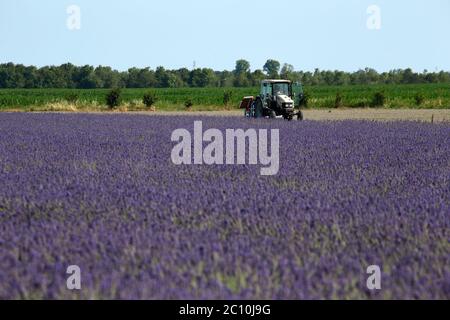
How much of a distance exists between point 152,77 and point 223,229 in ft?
286

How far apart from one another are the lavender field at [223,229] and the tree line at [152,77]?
3017 inches

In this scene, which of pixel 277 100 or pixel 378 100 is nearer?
pixel 277 100

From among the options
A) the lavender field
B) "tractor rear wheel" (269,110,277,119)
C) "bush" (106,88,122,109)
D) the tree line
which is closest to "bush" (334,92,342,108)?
"bush" (106,88,122,109)

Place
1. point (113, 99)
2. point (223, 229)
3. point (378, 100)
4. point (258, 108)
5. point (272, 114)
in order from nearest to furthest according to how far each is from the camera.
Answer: point (223, 229)
point (272, 114)
point (258, 108)
point (113, 99)
point (378, 100)

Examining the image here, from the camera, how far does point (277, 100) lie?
2233 cm

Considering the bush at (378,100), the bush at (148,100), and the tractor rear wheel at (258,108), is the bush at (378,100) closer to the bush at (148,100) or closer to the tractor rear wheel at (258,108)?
the bush at (148,100)

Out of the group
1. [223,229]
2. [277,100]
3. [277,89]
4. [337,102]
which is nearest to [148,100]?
[337,102]

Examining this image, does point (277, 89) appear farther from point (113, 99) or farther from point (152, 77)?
point (152, 77)

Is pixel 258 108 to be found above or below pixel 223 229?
below

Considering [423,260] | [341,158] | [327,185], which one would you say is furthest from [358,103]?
[423,260]

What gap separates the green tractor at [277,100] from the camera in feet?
71.1

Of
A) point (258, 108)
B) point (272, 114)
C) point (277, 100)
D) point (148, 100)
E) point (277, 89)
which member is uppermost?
point (277, 89)

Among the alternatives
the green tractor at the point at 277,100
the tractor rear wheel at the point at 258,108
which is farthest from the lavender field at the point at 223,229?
the tractor rear wheel at the point at 258,108

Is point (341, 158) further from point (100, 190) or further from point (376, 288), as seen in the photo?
point (376, 288)
